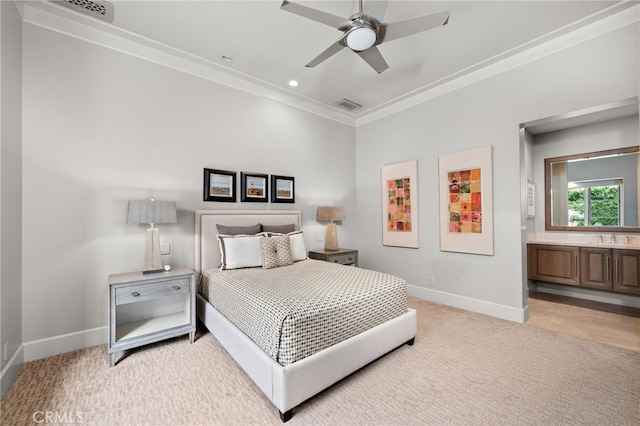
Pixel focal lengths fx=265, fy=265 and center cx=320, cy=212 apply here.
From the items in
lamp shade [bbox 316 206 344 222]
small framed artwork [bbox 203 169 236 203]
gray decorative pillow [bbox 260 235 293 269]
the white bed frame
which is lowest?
the white bed frame

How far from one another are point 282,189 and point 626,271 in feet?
15.7

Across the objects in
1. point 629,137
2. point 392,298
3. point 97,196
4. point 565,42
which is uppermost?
point 565,42

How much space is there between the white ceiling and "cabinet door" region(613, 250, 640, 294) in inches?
116

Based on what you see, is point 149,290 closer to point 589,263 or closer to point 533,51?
point 533,51

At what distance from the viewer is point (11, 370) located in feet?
6.62

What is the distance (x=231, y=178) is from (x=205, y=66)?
1.41 metres

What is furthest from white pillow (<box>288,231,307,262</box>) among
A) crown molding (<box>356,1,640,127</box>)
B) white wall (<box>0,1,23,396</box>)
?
crown molding (<box>356,1,640,127</box>)

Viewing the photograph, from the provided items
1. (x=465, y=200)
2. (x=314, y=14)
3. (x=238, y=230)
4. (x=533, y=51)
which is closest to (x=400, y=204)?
(x=465, y=200)

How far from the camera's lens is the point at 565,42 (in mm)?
2793

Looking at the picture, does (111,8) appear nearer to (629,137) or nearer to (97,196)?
(97,196)

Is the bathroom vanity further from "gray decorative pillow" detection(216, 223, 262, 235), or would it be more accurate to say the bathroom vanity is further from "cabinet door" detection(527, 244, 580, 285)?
"gray decorative pillow" detection(216, 223, 262, 235)

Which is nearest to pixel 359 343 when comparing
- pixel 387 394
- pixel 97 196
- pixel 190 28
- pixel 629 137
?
pixel 387 394

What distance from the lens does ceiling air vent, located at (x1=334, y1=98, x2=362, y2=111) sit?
14.3 ft

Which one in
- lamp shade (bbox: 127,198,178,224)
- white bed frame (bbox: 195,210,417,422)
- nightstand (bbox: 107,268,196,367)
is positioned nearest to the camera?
white bed frame (bbox: 195,210,417,422)
